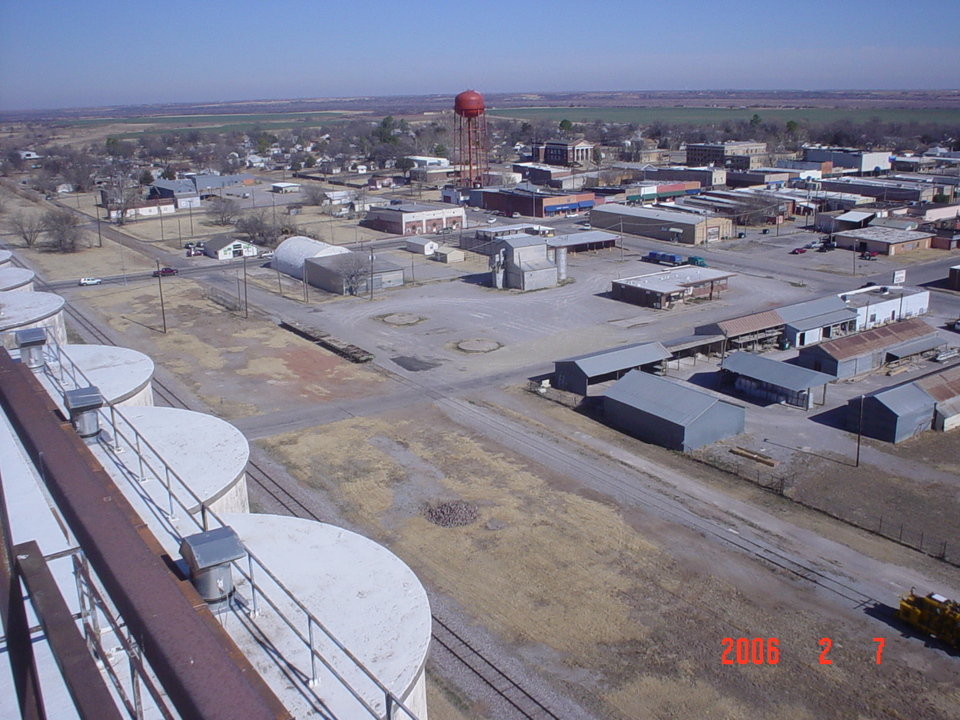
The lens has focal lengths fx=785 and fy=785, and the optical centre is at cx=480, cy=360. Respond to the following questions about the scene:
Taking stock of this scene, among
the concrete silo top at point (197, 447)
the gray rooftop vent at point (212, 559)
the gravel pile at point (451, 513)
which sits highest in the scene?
the gray rooftop vent at point (212, 559)

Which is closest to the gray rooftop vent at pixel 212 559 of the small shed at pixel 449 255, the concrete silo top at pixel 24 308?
the concrete silo top at pixel 24 308

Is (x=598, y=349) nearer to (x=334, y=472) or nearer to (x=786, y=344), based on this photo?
(x=786, y=344)

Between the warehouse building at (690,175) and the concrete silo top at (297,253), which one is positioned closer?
the concrete silo top at (297,253)

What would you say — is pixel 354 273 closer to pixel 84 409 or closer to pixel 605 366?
pixel 605 366

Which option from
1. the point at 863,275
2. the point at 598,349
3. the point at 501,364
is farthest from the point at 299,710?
the point at 863,275

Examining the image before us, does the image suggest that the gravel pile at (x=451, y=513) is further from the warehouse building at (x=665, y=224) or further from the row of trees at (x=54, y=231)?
the row of trees at (x=54, y=231)

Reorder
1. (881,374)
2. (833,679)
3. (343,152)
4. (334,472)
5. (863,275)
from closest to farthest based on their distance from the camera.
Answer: (833,679) < (334,472) < (881,374) < (863,275) < (343,152)

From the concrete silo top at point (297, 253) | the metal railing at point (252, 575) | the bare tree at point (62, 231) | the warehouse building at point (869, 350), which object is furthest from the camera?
the bare tree at point (62, 231)
